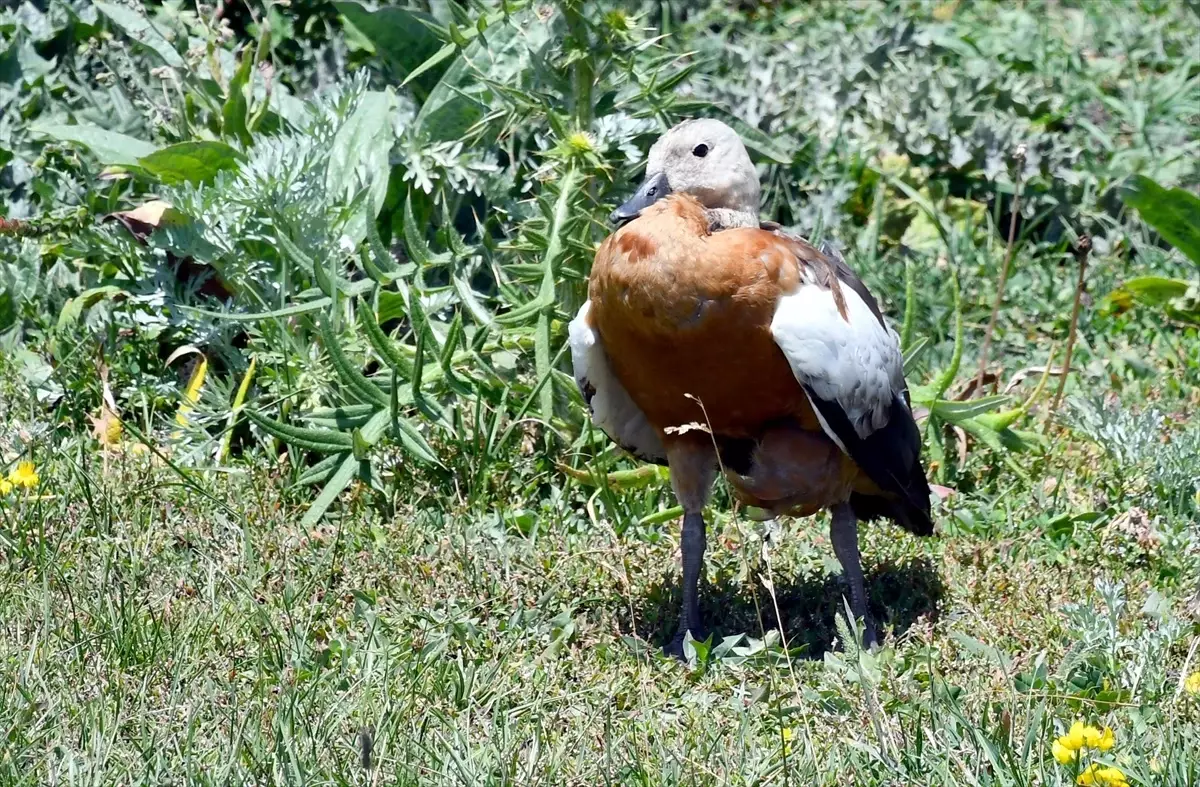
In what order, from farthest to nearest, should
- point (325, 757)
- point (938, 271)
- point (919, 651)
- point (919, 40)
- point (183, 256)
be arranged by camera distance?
point (919, 40) < point (938, 271) < point (183, 256) < point (919, 651) < point (325, 757)

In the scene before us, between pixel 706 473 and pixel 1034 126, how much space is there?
328cm

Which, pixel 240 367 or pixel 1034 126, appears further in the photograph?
pixel 1034 126

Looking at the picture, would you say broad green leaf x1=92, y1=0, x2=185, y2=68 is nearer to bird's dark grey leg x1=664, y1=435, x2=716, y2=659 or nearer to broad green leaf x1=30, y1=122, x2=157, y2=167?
broad green leaf x1=30, y1=122, x2=157, y2=167

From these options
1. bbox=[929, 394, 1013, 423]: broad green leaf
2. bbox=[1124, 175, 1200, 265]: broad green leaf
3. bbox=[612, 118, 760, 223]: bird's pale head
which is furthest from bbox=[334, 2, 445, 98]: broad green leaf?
bbox=[1124, 175, 1200, 265]: broad green leaf

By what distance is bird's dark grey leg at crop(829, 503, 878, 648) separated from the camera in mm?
4246

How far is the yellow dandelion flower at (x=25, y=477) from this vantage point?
428cm

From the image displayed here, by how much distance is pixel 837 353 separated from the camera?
12.7 feet

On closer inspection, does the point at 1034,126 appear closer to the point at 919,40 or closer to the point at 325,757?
the point at 919,40

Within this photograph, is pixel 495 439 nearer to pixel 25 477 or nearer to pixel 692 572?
pixel 692 572

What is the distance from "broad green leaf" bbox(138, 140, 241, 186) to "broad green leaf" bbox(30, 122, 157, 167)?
0.10 m

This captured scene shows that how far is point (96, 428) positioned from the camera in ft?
16.5

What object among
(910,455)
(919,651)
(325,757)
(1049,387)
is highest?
(325,757)

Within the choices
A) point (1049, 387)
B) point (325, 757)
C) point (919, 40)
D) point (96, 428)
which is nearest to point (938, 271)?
point (1049, 387)

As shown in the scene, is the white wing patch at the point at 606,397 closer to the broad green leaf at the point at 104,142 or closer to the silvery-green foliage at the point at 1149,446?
the silvery-green foliage at the point at 1149,446
